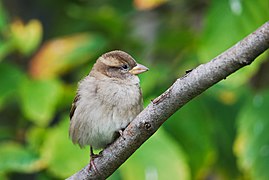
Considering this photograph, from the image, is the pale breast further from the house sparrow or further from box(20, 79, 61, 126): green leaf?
box(20, 79, 61, 126): green leaf

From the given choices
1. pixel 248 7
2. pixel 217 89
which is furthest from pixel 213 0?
pixel 217 89

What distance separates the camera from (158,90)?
14.3 ft

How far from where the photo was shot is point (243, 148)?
4008 mm

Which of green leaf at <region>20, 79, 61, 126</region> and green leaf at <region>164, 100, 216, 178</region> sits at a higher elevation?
green leaf at <region>20, 79, 61, 126</region>

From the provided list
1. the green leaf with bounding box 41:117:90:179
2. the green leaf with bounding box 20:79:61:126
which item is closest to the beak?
the green leaf with bounding box 41:117:90:179

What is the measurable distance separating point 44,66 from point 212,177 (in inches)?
68.7

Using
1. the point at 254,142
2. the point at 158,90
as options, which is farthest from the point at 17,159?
the point at 254,142

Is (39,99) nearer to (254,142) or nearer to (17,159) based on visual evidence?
(17,159)

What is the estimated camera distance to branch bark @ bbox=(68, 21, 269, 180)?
210 centimetres

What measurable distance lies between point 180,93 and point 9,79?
2233mm

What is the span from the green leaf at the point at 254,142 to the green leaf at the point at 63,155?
38.7 inches

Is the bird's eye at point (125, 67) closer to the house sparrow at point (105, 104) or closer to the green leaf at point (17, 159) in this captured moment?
the house sparrow at point (105, 104)

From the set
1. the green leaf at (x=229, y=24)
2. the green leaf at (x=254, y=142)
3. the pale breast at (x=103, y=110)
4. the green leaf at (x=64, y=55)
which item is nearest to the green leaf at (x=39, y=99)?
the green leaf at (x=64, y=55)

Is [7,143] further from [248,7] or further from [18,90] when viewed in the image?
[248,7]
